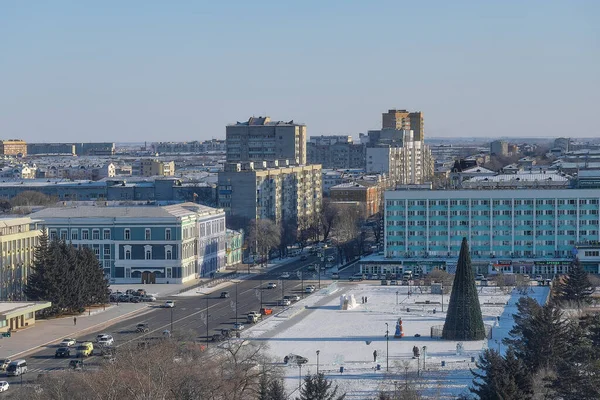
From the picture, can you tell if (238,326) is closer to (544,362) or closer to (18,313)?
(18,313)

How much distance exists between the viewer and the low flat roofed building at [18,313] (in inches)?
1650

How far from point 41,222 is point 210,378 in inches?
1209

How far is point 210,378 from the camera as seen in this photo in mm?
28281

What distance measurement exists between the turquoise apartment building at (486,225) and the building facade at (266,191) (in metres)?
11.2

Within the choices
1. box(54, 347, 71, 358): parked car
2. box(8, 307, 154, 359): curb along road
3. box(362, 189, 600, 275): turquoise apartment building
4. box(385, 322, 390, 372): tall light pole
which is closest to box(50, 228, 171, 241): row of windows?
box(8, 307, 154, 359): curb along road

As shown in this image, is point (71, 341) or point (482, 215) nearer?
point (71, 341)

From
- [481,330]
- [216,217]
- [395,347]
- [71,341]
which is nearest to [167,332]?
[71,341]

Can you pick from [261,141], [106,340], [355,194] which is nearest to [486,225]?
[355,194]

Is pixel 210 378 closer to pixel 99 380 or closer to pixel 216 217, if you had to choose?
pixel 99 380

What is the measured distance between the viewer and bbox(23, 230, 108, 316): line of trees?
4594cm

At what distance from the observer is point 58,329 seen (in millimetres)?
42812

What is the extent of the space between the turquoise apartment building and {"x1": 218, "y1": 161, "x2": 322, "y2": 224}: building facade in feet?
36.8

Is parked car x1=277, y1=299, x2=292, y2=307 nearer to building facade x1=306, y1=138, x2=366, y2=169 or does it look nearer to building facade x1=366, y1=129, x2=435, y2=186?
building facade x1=366, y1=129, x2=435, y2=186

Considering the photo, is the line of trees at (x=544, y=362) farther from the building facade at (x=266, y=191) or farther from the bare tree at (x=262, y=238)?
the building facade at (x=266, y=191)
